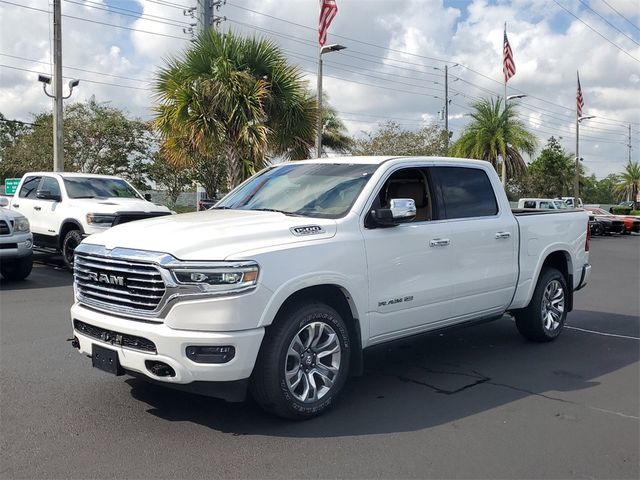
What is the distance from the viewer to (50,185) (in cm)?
1300

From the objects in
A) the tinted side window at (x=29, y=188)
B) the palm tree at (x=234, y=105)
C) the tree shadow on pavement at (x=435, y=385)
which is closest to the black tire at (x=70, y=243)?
the tinted side window at (x=29, y=188)

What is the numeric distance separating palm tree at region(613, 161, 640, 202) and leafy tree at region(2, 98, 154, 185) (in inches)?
2351

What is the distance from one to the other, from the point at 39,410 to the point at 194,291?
1.71 m

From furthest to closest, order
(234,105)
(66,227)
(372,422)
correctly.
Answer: (234,105), (66,227), (372,422)

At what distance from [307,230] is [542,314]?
11.6ft

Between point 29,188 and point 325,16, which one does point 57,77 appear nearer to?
point 29,188

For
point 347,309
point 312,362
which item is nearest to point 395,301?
point 347,309

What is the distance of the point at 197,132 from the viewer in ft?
48.5

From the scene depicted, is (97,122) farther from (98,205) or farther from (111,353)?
(111,353)

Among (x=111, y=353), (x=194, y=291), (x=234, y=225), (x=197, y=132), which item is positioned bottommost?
(x=111, y=353)

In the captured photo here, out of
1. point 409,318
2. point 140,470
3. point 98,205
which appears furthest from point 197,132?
point 140,470

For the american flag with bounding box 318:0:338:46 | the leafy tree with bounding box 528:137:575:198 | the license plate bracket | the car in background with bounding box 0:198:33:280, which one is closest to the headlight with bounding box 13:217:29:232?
the car in background with bounding box 0:198:33:280

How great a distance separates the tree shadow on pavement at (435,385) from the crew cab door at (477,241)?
0.50 m

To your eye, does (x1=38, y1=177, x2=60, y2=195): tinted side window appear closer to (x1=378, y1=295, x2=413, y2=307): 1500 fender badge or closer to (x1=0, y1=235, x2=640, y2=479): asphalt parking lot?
(x1=0, y1=235, x2=640, y2=479): asphalt parking lot
